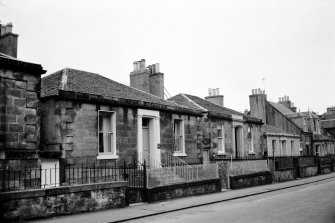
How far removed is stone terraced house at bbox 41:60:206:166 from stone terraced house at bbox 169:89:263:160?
2.18 m

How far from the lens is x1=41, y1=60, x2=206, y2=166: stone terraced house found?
14.8 m

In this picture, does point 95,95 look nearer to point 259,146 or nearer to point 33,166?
point 33,166

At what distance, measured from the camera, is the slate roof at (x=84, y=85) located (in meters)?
15.7

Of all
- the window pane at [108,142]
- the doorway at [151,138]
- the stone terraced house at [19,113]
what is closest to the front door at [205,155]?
the doorway at [151,138]

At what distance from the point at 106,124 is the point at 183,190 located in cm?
467

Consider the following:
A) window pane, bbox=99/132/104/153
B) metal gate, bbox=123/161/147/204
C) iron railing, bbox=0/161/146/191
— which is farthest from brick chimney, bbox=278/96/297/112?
metal gate, bbox=123/161/147/204

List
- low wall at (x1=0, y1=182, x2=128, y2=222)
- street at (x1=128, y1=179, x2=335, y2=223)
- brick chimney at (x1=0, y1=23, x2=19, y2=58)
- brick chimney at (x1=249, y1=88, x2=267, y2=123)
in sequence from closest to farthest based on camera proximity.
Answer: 1. street at (x1=128, y1=179, x2=335, y2=223)
2. low wall at (x1=0, y1=182, x2=128, y2=222)
3. brick chimney at (x1=0, y1=23, x2=19, y2=58)
4. brick chimney at (x1=249, y1=88, x2=267, y2=123)

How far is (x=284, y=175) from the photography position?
82.1 feet

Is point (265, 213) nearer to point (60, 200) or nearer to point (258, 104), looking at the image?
point (60, 200)

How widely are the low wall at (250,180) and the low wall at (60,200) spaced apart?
27.9ft

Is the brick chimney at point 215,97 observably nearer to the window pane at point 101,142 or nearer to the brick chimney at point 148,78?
the brick chimney at point 148,78

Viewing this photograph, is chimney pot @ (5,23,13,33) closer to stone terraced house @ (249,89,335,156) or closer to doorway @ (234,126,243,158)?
doorway @ (234,126,243,158)

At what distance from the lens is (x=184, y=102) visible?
26.0 m

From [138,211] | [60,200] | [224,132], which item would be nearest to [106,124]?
[138,211]
